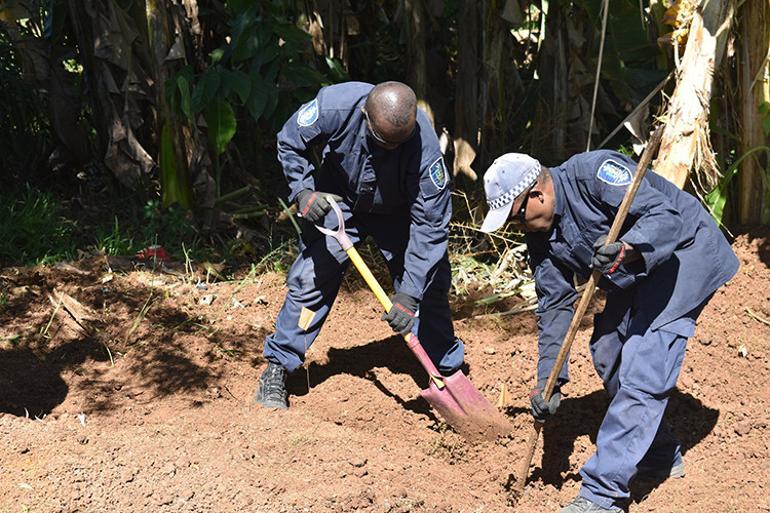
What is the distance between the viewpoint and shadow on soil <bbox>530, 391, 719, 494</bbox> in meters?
4.71

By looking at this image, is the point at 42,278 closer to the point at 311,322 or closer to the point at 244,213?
the point at 244,213

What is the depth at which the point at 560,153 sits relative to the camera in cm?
754

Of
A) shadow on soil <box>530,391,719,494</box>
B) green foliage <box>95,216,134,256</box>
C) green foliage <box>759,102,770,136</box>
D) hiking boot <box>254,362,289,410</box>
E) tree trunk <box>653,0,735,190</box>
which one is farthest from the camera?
green foliage <box>95,216,134,256</box>

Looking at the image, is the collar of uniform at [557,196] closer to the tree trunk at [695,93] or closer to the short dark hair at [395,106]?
the short dark hair at [395,106]

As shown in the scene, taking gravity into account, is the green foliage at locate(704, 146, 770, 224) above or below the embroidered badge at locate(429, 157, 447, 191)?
below

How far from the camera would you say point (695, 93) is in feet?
18.2

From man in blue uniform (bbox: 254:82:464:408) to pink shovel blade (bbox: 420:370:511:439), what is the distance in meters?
0.25

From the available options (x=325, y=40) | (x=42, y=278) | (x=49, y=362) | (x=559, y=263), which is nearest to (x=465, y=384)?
(x=559, y=263)

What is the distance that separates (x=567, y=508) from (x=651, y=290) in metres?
1.03

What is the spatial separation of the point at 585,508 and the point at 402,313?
1.22m

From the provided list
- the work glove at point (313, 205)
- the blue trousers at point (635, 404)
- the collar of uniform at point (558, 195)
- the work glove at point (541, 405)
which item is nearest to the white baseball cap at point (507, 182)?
the collar of uniform at point (558, 195)

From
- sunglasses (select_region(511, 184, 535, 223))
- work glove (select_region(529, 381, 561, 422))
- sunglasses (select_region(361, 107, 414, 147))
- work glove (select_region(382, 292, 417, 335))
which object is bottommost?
work glove (select_region(529, 381, 561, 422))

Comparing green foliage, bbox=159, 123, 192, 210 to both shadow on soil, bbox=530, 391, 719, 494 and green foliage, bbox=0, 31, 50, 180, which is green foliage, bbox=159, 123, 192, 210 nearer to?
green foliage, bbox=0, 31, 50, 180

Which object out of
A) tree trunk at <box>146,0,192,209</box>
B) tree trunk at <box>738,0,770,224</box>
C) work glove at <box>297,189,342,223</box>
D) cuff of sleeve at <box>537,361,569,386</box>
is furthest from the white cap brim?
tree trunk at <box>146,0,192,209</box>
